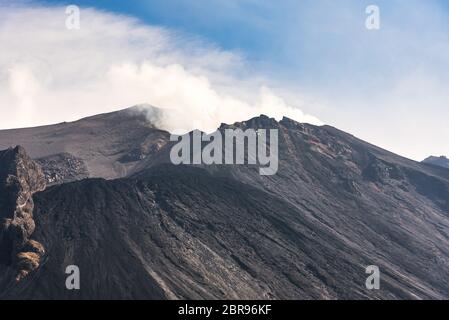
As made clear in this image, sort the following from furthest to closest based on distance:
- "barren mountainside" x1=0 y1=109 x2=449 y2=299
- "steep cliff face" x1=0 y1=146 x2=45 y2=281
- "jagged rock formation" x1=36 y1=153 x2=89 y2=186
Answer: "jagged rock formation" x1=36 y1=153 x2=89 y2=186 → "steep cliff face" x1=0 y1=146 x2=45 y2=281 → "barren mountainside" x1=0 y1=109 x2=449 y2=299

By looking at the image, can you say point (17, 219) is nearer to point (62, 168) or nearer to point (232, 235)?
point (232, 235)

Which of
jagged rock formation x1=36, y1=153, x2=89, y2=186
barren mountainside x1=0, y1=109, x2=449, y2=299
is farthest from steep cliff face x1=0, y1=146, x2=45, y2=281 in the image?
jagged rock formation x1=36, y1=153, x2=89, y2=186

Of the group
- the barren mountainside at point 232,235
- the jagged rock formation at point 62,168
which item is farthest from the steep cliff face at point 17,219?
the jagged rock formation at point 62,168

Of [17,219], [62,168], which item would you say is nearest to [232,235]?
[17,219]

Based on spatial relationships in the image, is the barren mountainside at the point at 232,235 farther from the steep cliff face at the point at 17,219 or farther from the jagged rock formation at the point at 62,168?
the jagged rock formation at the point at 62,168

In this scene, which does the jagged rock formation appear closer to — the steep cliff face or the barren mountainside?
the barren mountainside

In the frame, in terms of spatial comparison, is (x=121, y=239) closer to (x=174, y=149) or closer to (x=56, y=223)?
(x=56, y=223)
